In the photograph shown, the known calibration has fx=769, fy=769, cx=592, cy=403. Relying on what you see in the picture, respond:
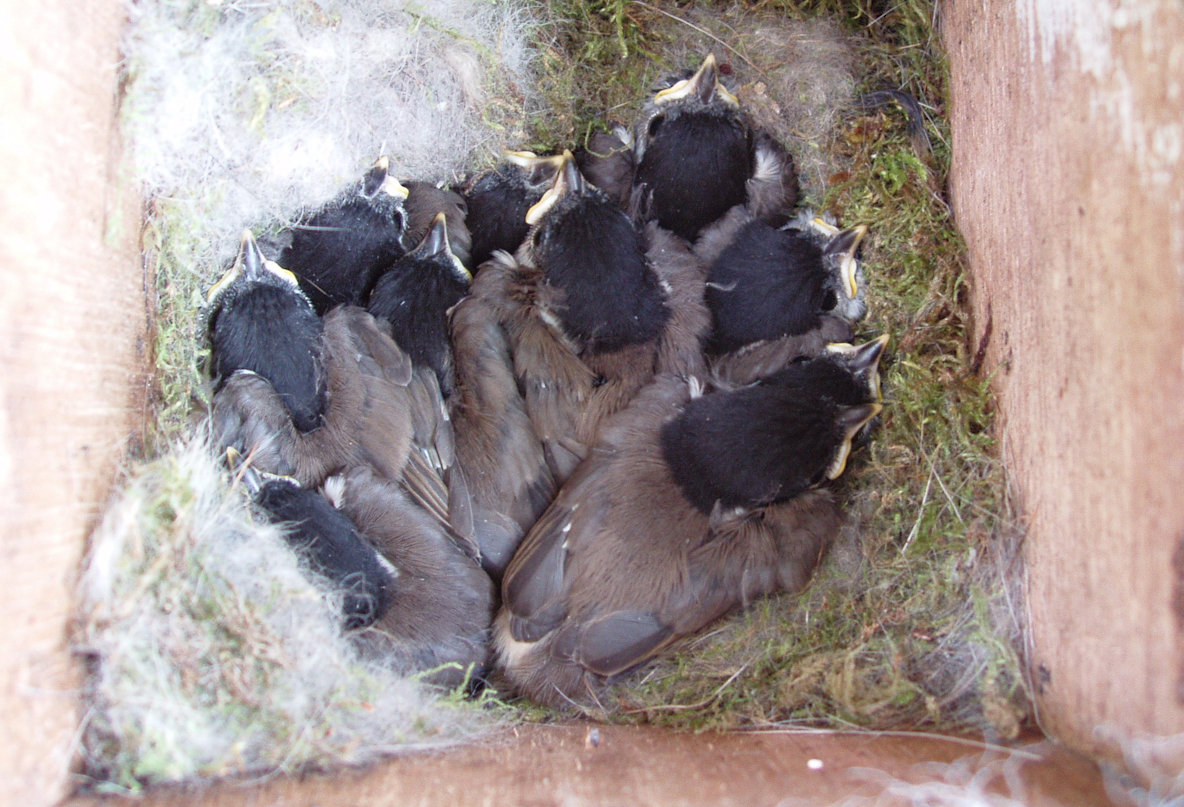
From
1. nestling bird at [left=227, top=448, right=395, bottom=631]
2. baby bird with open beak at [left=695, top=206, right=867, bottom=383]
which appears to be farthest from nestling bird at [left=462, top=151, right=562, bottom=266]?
nestling bird at [left=227, top=448, right=395, bottom=631]

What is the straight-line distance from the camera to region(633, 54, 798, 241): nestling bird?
1.79m

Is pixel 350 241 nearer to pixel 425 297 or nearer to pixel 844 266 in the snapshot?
pixel 425 297

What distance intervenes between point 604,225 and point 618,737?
3.38 ft

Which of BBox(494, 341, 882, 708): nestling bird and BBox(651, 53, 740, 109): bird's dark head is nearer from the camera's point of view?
BBox(494, 341, 882, 708): nestling bird

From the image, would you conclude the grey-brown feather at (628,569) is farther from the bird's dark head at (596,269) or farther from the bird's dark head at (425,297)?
the bird's dark head at (425,297)

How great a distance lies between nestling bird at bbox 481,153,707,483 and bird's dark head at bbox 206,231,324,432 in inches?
17.0

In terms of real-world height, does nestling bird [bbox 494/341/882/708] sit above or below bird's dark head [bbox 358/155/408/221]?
below

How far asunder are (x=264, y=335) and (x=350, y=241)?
1.08 feet

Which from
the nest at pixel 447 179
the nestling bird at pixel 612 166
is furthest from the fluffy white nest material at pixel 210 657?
the nestling bird at pixel 612 166

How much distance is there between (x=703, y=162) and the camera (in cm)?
178

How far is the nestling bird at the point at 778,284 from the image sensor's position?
5.62 ft

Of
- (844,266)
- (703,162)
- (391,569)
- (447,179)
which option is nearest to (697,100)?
(703,162)

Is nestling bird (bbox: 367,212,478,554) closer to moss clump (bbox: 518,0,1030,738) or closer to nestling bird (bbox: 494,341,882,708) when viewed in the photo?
nestling bird (bbox: 494,341,882,708)

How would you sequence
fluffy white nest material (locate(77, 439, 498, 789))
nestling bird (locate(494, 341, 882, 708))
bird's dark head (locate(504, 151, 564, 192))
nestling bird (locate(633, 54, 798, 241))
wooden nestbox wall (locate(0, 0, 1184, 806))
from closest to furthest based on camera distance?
wooden nestbox wall (locate(0, 0, 1184, 806)), fluffy white nest material (locate(77, 439, 498, 789)), nestling bird (locate(494, 341, 882, 708)), nestling bird (locate(633, 54, 798, 241)), bird's dark head (locate(504, 151, 564, 192))
